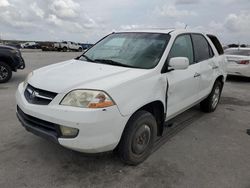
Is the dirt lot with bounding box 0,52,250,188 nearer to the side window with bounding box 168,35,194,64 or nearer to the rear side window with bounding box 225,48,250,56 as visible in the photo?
the side window with bounding box 168,35,194,64

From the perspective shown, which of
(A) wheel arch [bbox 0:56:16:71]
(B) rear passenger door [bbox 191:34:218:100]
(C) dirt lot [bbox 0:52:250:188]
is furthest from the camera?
(A) wheel arch [bbox 0:56:16:71]

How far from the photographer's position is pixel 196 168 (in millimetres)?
3318

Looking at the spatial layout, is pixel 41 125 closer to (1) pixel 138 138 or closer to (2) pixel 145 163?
(1) pixel 138 138

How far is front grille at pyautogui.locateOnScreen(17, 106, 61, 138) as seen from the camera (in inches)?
110

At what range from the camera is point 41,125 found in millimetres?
2949

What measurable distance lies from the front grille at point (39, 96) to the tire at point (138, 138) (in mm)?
944

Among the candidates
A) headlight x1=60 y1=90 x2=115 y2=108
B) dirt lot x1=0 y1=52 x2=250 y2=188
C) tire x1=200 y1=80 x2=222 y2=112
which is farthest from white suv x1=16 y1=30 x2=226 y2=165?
tire x1=200 y1=80 x2=222 y2=112

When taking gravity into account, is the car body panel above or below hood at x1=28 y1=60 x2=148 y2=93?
below

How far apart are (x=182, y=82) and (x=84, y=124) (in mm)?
1889

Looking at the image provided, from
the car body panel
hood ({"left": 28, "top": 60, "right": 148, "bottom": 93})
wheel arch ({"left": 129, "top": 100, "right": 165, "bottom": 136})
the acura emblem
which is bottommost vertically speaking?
the car body panel

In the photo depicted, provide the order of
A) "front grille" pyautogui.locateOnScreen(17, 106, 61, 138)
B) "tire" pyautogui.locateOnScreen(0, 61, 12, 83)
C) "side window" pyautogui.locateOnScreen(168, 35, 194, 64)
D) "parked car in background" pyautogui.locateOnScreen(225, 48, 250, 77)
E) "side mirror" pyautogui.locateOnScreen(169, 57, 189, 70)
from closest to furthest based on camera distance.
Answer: "front grille" pyautogui.locateOnScreen(17, 106, 61, 138)
"side mirror" pyautogui.locateOnScreen(169, 57, 189, 70)
"side window" pyautogui.locateOnScreen(168, 35, 194, 64)
"tire" pyautogui.locateOnScreen(0, 61, 12, 83)
"parked car in background" pyautogui.locateOnScreen(225, 48, 250, 77)

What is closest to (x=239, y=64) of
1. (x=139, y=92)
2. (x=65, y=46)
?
(x=139, y=92)

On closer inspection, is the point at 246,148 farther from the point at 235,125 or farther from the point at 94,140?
the point at 94,140

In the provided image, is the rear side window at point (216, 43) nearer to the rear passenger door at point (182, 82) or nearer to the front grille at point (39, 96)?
the rear passenger door at point (182, 82)
